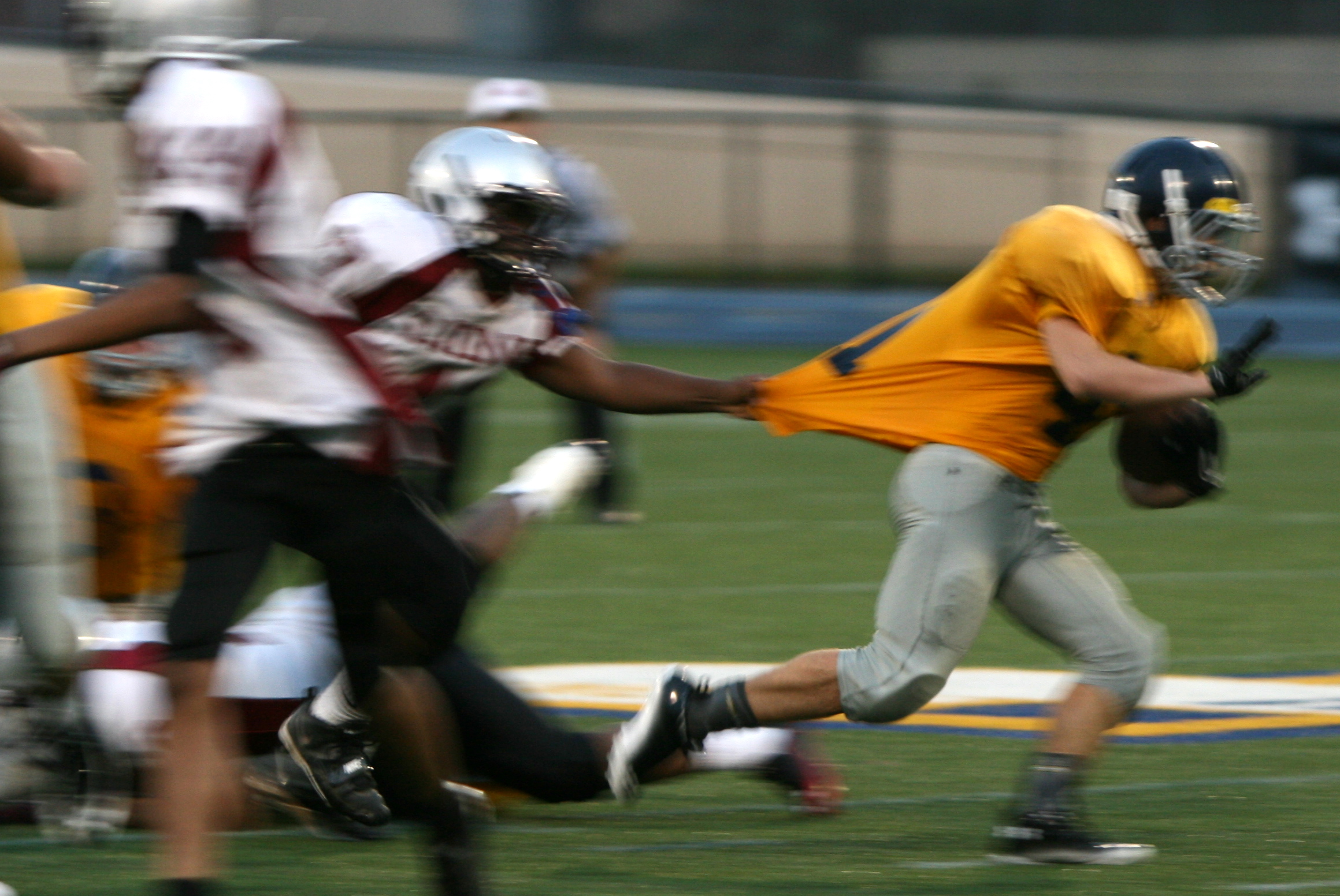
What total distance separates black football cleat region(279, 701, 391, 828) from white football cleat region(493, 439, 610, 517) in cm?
94

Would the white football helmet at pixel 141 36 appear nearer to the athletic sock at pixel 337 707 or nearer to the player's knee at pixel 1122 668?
the athletic sock at pixel 337 707

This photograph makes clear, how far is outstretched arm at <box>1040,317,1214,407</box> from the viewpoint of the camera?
407cm

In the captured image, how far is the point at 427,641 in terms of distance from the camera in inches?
142

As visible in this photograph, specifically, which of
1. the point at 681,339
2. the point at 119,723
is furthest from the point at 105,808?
the point at 681,339

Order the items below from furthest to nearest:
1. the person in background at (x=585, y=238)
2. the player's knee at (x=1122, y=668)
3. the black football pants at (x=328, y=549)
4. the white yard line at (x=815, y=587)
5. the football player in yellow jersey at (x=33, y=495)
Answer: the person in background at (x=585, y=238) < the white yard line at (x=815, y=587) < the player's knee at (x=1122, y=668) < the football player in yellow jersey at (x=33, y=495) < the black football pants at (x=328, y=549)

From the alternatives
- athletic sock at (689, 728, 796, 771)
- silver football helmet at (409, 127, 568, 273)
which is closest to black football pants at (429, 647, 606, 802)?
athletic sock at (689, 728, 796, 771)

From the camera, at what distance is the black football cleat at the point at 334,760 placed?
4.19 metres

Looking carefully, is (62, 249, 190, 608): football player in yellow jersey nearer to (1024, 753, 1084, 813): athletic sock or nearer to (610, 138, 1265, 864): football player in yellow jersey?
(610, 138, 1265, 864): football player in yellow jersey

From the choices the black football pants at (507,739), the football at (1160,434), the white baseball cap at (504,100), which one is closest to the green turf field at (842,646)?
the black football pants at (507,739)

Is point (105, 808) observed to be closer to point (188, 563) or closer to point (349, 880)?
point (349, 880)

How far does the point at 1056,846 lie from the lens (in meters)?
4.06

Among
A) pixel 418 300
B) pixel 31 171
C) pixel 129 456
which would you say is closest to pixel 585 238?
pixel 129 456

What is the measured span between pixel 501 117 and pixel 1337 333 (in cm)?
1058

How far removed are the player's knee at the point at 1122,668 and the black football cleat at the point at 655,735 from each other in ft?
2.55
